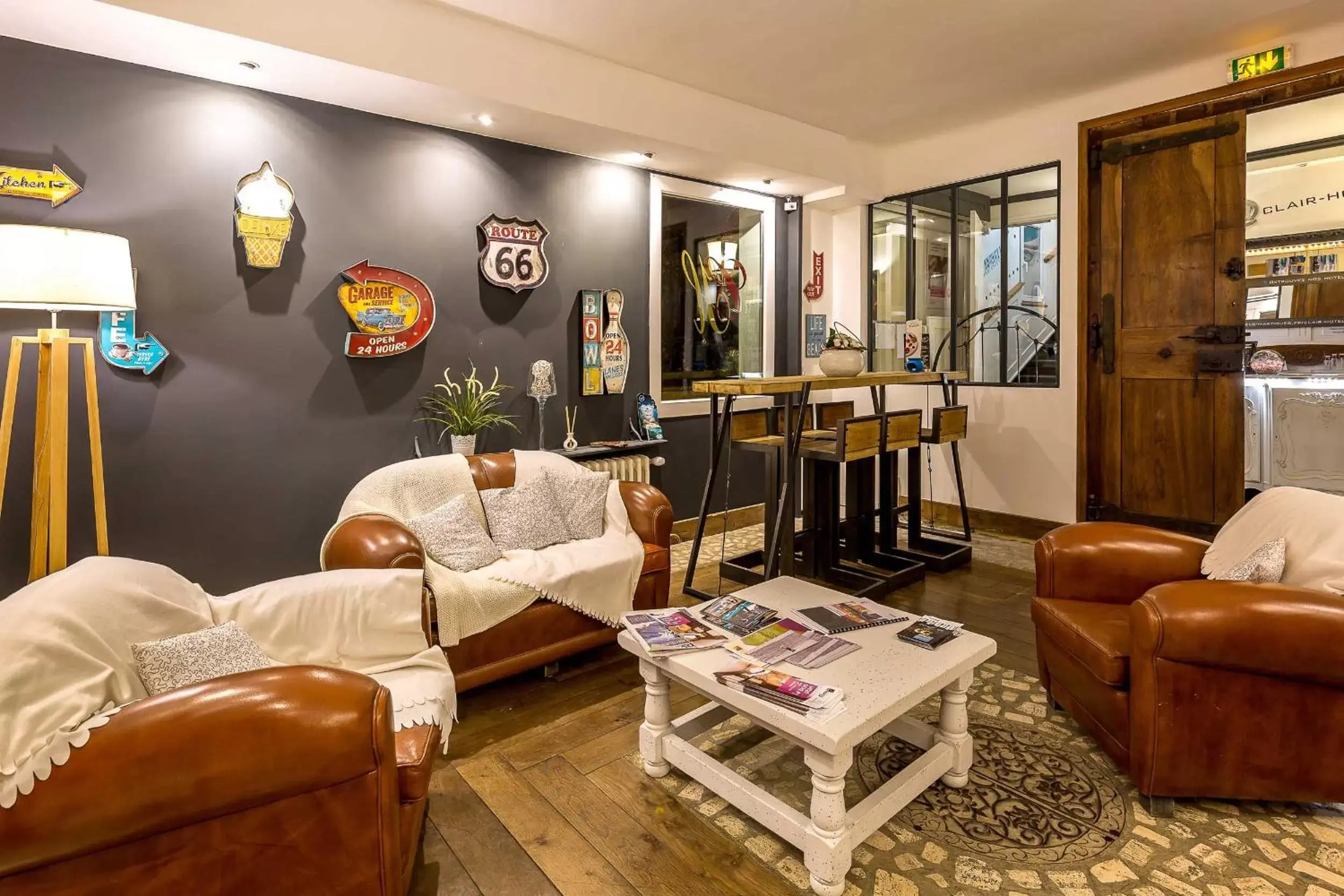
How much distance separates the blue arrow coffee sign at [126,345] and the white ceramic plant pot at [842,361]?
3.22m

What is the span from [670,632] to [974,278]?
427cm

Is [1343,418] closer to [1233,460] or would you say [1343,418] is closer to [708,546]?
[1233,460]

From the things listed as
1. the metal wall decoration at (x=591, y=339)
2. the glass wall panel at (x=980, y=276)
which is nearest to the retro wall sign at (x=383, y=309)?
the metal wall decoration at (x=591, y=339)

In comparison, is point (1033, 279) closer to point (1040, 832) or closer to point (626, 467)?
point (626, 467)

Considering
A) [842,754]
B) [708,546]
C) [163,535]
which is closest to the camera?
[842,754]

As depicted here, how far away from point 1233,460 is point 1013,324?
160 cm

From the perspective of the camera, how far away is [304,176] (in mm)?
3451

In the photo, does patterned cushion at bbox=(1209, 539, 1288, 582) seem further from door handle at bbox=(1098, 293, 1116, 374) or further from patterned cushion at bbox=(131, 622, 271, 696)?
door handle at bbox=(1098, 293, 1116, 374)

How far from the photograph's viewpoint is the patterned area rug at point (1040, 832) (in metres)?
1.76

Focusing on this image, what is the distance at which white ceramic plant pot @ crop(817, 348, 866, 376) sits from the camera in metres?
3.99

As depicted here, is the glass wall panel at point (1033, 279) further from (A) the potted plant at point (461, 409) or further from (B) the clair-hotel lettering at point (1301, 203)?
(A) the potted plant at point (461, 409)

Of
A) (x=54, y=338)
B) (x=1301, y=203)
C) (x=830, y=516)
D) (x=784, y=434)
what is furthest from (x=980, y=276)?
(x=54, y=338)

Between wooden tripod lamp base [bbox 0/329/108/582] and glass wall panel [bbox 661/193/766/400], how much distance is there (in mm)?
3297

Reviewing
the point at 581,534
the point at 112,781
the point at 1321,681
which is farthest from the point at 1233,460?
the point at 112,781
